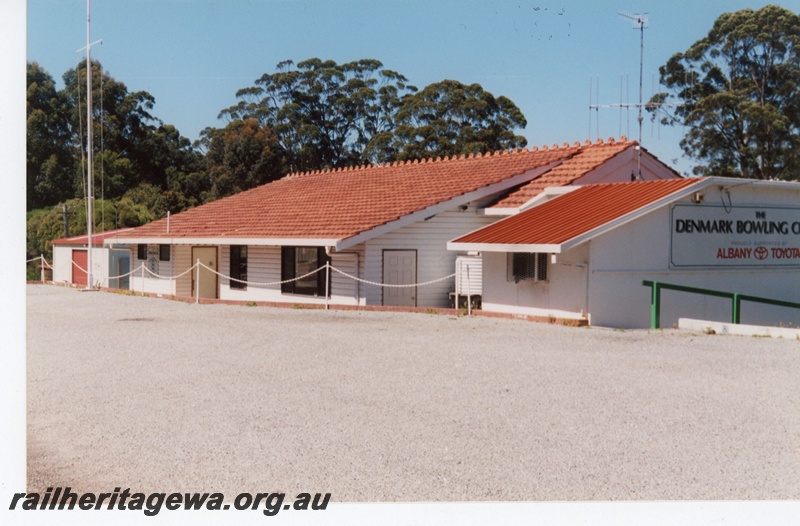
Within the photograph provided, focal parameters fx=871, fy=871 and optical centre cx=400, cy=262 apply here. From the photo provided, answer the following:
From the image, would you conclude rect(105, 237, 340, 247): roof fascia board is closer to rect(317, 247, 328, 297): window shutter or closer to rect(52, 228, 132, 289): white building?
rect(317, 247, 328, 297): window shutter

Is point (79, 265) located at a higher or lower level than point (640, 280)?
lower

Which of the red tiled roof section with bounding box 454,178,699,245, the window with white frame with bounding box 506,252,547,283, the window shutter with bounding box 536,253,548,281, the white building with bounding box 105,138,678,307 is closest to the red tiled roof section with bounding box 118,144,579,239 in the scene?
the white building with bounding box 105,138,678,307

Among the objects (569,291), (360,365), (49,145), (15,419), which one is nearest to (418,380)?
(360,365)

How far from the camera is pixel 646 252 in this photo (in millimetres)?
16734

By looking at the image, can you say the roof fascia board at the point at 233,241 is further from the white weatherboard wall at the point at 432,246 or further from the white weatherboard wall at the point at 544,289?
the white weatherboard wall at the point at 544,289

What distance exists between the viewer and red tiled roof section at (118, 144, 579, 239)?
21344 millimetres

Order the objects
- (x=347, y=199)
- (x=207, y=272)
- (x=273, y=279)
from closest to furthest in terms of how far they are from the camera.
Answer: (x=273, y=279) < (x=347, y=199) < (x=207, y=272)

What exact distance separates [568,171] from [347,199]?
241 inches

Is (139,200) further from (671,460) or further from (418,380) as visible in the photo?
(671,460)

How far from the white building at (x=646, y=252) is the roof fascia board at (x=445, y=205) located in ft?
5.99

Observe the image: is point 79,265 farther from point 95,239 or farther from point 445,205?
point 445,205

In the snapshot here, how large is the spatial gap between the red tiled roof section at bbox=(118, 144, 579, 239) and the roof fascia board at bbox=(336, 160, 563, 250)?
10cm

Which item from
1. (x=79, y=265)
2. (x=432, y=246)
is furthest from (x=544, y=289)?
(x=79, y=265)

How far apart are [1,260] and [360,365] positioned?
16.6 ft
